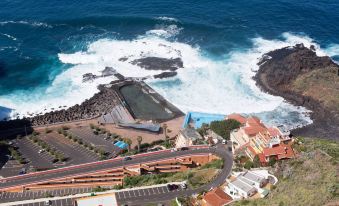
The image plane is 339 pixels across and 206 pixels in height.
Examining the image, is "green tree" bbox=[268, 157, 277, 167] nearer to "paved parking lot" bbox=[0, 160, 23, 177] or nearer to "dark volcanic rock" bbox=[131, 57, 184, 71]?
"paved parking lot" bbox=[0, 160, 23, 177]

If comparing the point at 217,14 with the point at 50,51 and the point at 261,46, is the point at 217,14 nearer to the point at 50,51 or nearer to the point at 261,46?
the point at 261,46

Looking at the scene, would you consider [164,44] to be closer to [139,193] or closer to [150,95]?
[150,95]

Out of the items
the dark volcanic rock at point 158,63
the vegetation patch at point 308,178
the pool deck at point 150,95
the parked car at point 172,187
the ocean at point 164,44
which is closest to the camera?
the vegetation patch at point 308,178

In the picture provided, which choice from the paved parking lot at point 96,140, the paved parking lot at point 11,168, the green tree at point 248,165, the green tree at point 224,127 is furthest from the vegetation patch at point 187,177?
the paved parking lot at point 11,168

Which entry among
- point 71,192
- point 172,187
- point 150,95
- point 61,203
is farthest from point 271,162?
point 150,95

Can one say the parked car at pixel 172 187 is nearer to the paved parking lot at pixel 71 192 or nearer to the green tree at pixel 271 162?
the paved parking lot at pixel 71 192

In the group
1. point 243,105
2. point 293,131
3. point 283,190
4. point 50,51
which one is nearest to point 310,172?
point 283,190
